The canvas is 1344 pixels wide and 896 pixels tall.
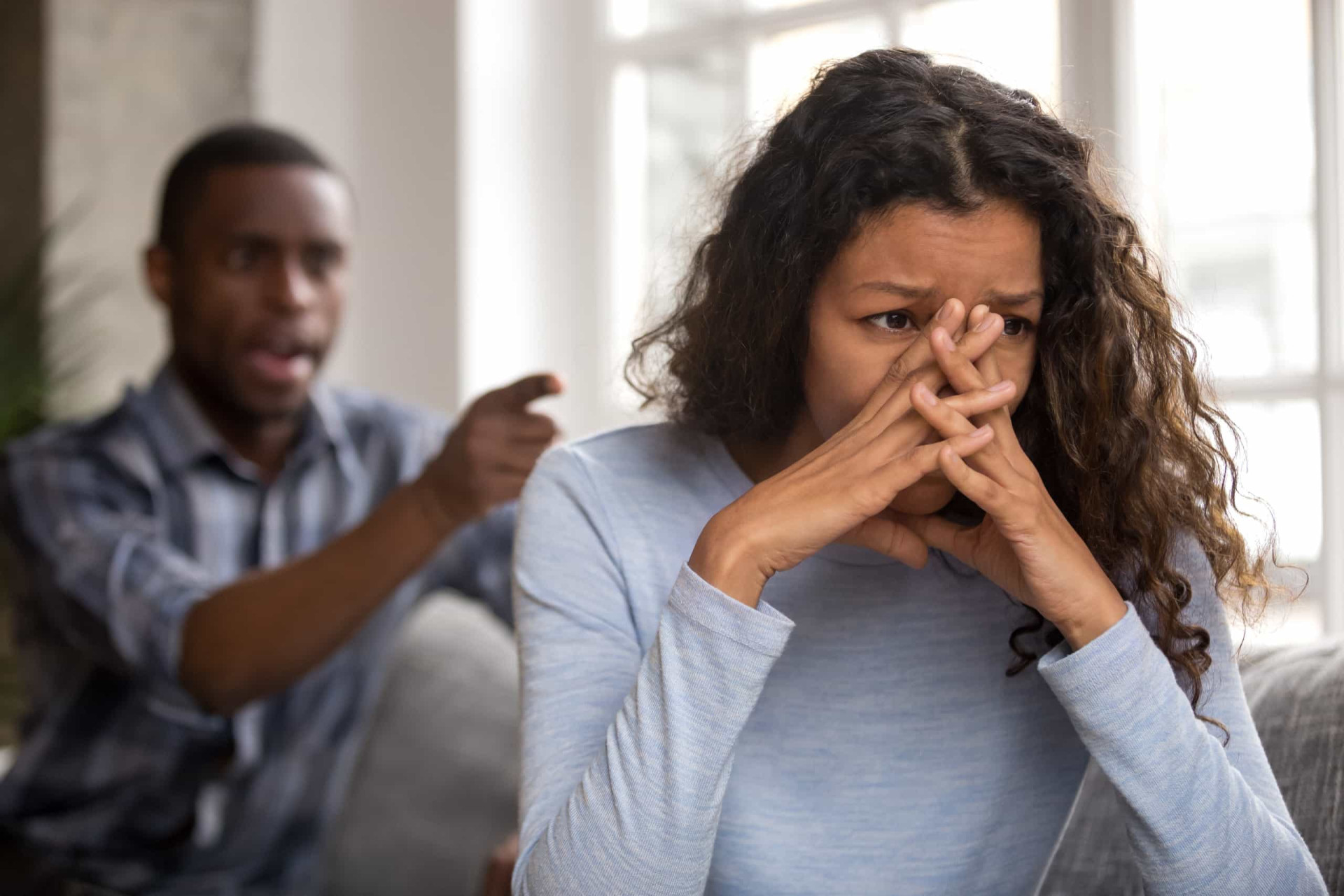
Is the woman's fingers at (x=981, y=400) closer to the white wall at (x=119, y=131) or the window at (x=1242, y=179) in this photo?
the window at (x=1242, y=179)

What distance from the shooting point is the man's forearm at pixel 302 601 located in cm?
161

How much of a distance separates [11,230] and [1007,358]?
106 inches

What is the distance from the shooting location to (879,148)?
1.01 meters

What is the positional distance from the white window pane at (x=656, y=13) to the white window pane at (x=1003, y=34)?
1.59 ft

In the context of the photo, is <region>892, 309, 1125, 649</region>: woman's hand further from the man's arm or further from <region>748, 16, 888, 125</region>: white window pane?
<region>748, 16, 888, 125</region>: white window pane

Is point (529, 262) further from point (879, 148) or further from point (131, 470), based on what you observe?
point (879, 148)

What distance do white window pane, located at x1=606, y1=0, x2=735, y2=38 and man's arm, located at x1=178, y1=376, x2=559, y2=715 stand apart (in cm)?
141

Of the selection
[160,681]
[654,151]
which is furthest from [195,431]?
[654,151]

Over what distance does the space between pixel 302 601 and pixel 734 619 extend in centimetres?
87

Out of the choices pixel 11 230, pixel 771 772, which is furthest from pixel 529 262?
pixel 771 772

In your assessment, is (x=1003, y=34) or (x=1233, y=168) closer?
(x=1233, y=168)

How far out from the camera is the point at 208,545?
77.4 inches

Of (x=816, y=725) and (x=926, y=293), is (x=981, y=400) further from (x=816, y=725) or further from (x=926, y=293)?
(x=816, y=725)

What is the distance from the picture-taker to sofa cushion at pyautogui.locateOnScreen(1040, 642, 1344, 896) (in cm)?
114
